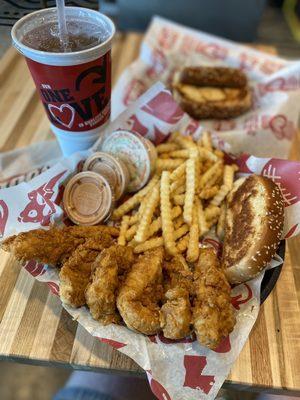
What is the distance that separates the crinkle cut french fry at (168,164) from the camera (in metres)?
1.63

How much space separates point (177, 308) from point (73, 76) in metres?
0.92

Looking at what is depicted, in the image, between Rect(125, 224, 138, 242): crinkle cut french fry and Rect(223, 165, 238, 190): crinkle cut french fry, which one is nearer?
Rect(125, 224, 138, 242): crinkle cut french fry

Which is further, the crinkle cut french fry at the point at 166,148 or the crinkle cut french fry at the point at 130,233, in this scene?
the crinkle cut french fry at the point at 166,148

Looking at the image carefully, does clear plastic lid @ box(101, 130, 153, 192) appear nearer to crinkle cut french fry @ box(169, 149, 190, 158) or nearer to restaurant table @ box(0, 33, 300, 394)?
crinkle cut french fry @ box(169, 149, 190, 158)

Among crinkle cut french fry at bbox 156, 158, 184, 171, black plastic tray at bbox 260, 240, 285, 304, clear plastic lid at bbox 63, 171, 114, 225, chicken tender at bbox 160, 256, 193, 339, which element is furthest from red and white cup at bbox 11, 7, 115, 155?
black plastic tray at bbox 260, 240, 285, 304

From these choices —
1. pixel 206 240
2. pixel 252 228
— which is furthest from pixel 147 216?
pixel 252 228

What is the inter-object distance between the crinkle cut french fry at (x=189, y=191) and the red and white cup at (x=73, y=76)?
17.7 inches

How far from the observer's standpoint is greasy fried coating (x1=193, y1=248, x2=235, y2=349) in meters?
1.08

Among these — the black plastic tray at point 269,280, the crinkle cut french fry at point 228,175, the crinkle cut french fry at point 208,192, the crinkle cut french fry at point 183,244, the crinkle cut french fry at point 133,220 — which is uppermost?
the crinkle cut french fry at point 228,175

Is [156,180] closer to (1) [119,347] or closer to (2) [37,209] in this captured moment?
(2) [37,209]

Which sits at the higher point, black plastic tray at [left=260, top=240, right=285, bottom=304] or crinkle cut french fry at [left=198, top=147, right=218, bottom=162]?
crinkle cut french fry at [left=198, top=147, right=218, bottom=162]

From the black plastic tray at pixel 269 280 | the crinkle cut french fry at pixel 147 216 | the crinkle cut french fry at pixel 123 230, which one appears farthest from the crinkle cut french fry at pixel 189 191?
the black plastic tray at pixel 269 280

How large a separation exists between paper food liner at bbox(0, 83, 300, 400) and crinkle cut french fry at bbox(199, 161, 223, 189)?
0.16 meters

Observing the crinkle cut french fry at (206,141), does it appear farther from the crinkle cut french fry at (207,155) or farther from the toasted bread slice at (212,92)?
the toasted bread slice at (212,92)
